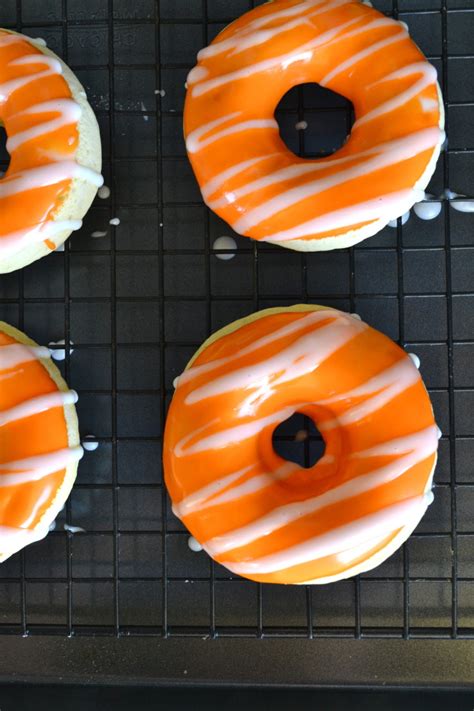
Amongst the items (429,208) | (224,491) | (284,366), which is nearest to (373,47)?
(429,208)

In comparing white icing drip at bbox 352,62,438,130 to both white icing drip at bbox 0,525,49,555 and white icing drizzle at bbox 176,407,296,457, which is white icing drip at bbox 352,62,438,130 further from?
white icing drip at bbox 0,525,49,555

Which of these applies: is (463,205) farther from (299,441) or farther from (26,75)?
(26,75)

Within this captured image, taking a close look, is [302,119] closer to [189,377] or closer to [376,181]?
[376,181]

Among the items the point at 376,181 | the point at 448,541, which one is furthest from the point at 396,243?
the point at 448,541

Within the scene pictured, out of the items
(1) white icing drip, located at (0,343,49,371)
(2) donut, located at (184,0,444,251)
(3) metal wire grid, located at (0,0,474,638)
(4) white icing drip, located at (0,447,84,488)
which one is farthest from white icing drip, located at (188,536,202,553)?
(2) donut, located at (184,0,444,251)

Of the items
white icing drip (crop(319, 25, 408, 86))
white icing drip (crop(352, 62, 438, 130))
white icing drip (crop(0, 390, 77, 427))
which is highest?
white icing drip (crop(319, 25, 408, 86))
